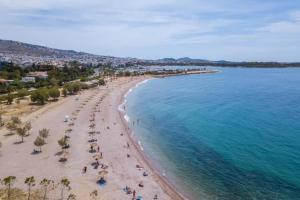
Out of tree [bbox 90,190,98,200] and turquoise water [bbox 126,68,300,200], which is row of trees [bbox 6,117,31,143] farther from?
tree [bbox 90,190,98,200]

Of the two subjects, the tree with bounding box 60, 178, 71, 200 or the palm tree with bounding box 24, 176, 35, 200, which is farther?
the tree with bounding box 60, 178, 71, 200

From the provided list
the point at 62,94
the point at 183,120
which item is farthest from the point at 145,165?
the point at 62,94

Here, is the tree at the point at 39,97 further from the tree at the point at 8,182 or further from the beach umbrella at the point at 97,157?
the tree at the point at 8,182

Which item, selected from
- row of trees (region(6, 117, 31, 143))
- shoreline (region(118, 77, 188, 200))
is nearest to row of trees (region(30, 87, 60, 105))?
row of trees (region(6, 117, 31, 143))

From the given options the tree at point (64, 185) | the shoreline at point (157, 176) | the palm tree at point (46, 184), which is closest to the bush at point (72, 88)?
the shoreline at point (157, 176)

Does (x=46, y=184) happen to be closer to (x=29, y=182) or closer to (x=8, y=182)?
(x=29, y=182)
